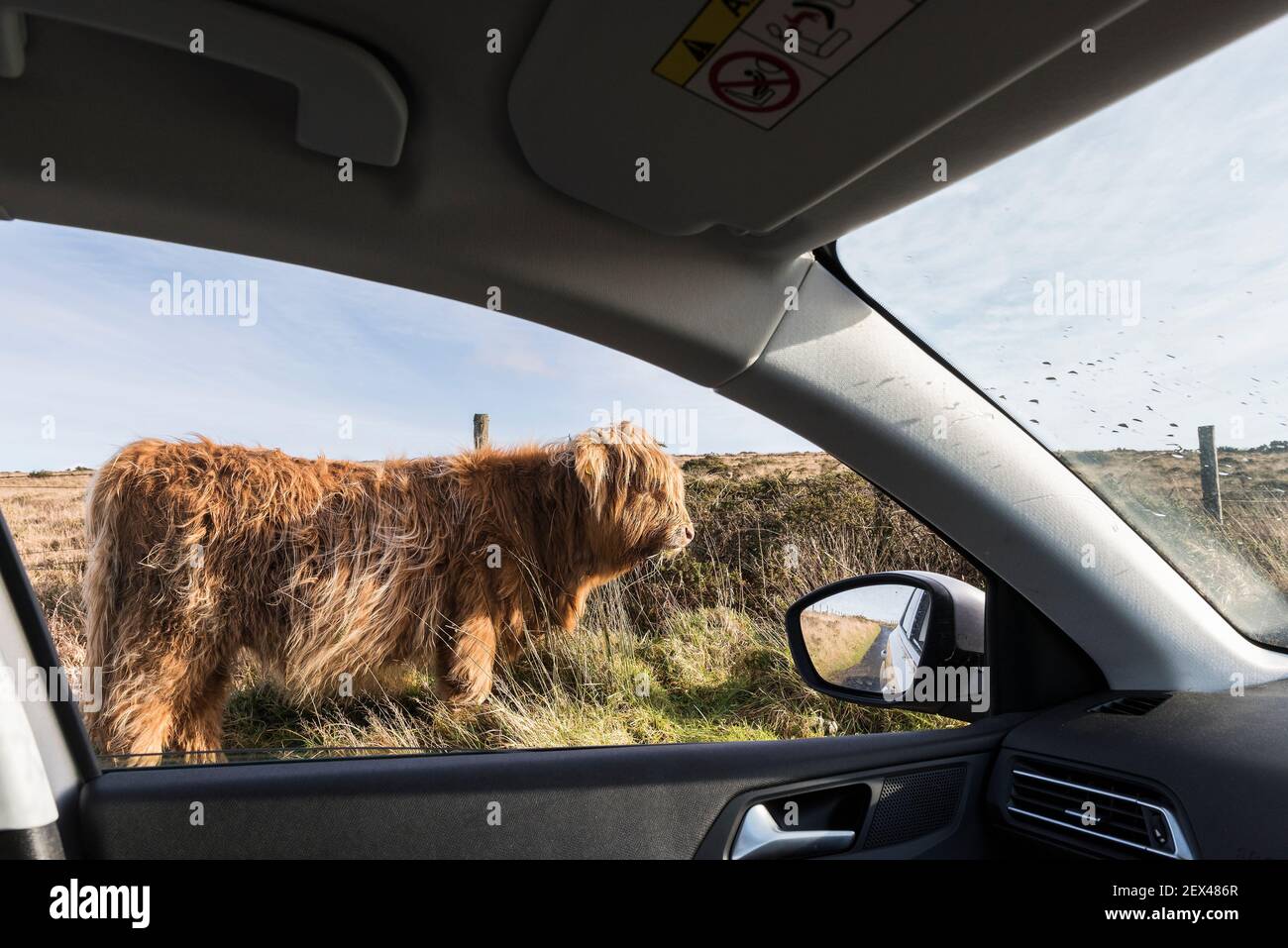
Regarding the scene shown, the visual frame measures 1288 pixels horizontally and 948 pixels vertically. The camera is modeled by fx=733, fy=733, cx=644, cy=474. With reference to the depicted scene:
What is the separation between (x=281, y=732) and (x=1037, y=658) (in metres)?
2.57

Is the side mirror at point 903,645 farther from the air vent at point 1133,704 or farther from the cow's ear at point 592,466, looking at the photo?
the cow's ear at point 592,466

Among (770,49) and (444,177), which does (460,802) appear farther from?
(770,49)

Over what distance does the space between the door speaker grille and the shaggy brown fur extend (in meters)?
1.77

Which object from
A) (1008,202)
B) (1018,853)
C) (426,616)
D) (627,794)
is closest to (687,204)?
(1008,202)

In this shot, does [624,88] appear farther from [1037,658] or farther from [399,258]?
[1037,658]

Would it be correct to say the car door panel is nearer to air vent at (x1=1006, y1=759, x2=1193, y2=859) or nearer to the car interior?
the car interior

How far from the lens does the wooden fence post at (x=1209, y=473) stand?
1378mm

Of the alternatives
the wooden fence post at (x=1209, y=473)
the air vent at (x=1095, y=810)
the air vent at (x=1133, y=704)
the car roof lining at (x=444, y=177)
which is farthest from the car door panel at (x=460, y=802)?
the car roof lining at (x=444, y=177)

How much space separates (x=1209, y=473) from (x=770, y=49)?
46.6 inches

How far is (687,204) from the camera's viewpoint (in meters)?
A: 1.15

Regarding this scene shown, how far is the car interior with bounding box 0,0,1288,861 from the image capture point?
895mm

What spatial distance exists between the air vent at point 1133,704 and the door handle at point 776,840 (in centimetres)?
55

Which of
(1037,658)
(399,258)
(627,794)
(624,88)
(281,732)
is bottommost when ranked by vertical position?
(281,732)

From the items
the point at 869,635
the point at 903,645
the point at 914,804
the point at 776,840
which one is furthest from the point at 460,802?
the point at 869,635
